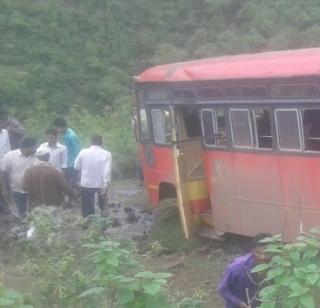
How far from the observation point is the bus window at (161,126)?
1409 cm

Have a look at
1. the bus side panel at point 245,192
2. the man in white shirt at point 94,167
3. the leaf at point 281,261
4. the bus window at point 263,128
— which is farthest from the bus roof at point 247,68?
the leaf at point 281,261

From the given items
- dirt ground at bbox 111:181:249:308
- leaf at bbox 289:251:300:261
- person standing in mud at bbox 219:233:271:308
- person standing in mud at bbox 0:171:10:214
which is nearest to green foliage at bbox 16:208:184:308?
person standing in mud at bbox 219:233:271:308

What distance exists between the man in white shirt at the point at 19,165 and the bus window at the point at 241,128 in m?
2.95

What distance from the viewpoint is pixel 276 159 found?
11656 millimetres

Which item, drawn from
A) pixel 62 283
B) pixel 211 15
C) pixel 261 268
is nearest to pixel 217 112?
pixel 62 283

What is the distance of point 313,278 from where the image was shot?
5.86m

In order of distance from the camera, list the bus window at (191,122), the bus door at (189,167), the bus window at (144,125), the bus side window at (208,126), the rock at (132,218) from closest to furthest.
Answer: the bus side window at (208,126) < the bus door at (189,167) < the bus window at (191,122) < the bus window at (144,125) < the rock at (132,218)

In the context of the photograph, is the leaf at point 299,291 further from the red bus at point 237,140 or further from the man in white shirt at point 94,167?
the man in white shirt at point 94,167

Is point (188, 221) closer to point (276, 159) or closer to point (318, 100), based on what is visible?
point (276, 159)

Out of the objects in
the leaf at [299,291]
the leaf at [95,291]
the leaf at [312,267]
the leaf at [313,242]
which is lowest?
the leaf at [95,291]

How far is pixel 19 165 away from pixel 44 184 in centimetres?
156

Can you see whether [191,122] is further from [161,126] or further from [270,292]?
[270,292]

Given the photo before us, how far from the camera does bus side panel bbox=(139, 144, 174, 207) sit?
558 inches

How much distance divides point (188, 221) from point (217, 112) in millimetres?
1601
